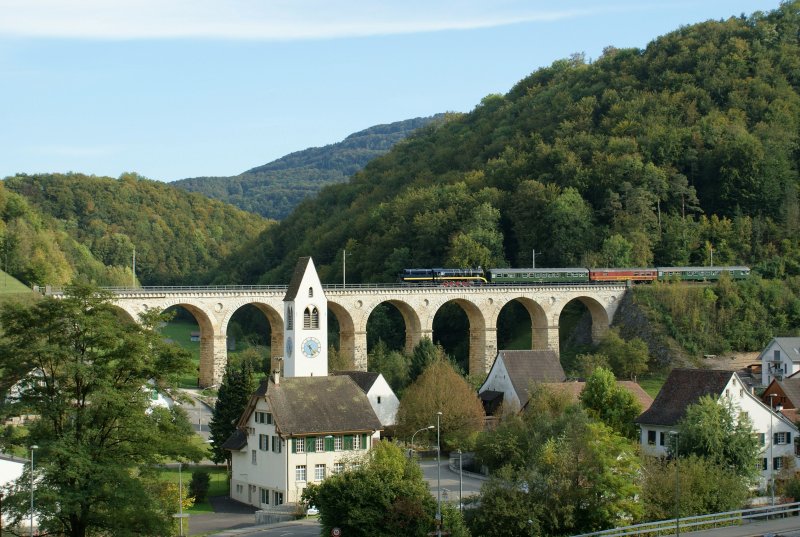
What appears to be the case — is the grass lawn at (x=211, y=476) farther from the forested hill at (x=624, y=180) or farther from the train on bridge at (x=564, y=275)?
the forested hill at (x=624, y=180)

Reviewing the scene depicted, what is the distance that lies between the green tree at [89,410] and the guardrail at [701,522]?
1498cm

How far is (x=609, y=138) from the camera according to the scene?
124562mm

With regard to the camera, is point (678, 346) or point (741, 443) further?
point (678, 346)

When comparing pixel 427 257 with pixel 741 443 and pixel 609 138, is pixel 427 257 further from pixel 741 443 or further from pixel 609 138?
pixel 741 443

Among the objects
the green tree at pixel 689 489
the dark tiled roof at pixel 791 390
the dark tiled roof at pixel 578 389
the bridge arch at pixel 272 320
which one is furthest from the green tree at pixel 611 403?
the bridge arch at pixel 272 320

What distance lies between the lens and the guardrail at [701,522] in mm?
43406

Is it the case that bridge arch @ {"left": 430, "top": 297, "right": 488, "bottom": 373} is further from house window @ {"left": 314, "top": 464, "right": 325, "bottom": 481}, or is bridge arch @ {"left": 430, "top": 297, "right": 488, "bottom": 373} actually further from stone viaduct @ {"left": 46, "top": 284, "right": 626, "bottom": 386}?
house window @ {"left": 314, "top": 464, "right": 325, "bottom": 481}

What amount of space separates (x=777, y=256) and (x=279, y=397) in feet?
215

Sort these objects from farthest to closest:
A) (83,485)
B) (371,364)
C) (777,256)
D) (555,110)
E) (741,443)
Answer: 1. (555,110)
2. (777,256)
3. (371,364)
4. (741,443)
5. (83,485)

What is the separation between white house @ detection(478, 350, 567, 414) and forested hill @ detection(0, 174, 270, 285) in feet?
245

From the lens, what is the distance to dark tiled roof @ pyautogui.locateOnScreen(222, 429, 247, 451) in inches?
2247

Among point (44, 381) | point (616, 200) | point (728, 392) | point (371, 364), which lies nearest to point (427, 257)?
point (616, 200)

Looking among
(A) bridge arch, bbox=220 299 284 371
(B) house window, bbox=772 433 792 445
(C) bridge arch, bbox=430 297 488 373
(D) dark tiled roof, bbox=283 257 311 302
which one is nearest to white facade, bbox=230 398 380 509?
(D) dark tiled roof, bbox=283 257 311 302

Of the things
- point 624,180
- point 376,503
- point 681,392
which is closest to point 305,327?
point 681,392
